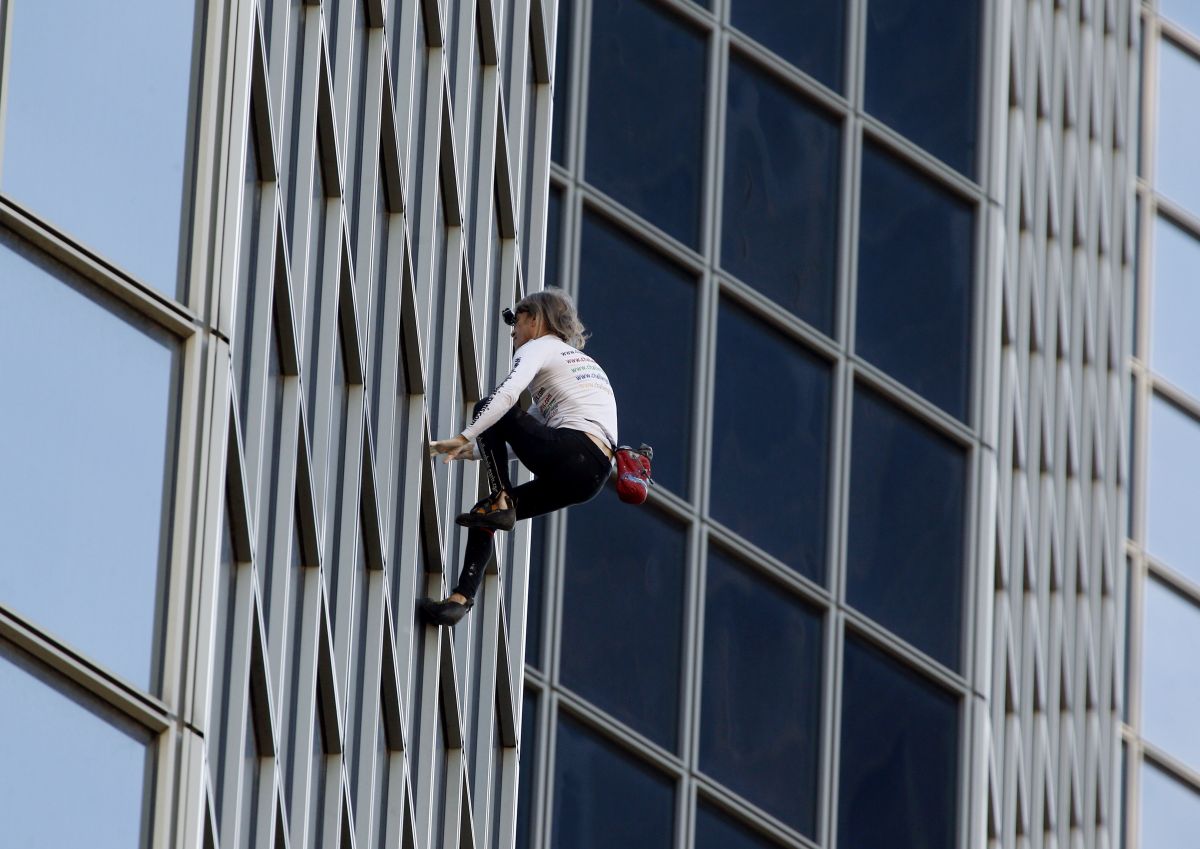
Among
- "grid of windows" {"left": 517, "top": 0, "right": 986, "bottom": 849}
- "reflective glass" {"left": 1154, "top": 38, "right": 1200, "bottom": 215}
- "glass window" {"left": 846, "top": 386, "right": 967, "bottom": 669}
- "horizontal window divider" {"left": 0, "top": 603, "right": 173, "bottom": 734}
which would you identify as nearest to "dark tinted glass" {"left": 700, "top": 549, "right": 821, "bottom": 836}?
"grid of windows" {"left": 517, "top": 0, "right": 986, "bottom": 849}

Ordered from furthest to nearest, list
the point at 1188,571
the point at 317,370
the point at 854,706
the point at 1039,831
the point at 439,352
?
1. the point at 1188,571
2. the point at 1039,831
3. the point at 854,706
4. the point at 439,352
5. the point at 317,370

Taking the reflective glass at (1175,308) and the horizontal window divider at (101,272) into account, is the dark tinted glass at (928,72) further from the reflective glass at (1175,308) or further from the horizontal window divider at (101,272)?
the horizontal window divider at (101,272)

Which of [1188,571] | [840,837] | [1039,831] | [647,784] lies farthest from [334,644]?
[1188,571]

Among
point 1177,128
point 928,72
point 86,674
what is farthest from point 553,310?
point 1177,128

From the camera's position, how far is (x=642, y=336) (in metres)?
29.2

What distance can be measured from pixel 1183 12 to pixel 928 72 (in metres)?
17.8

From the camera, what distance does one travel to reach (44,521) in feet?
40.8

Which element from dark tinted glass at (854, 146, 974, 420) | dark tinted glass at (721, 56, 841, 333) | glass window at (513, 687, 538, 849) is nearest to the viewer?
glass window at (513, 687, 538, 849)

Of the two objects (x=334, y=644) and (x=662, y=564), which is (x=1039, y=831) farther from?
(x=334, y=644)

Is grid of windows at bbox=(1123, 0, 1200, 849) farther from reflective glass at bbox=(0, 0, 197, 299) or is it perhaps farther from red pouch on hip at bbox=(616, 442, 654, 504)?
reflective glass at bbox=(0, 0, 197, 299)

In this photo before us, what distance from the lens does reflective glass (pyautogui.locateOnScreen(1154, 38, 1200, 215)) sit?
4775 centimetres

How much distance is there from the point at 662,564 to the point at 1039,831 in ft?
32.0

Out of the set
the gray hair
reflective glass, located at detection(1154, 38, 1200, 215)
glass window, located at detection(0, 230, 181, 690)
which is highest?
reflective glass, located at detection(1154, 38, 1200, 215)

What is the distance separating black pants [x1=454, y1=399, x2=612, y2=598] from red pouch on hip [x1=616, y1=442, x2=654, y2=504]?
19 centimetres
